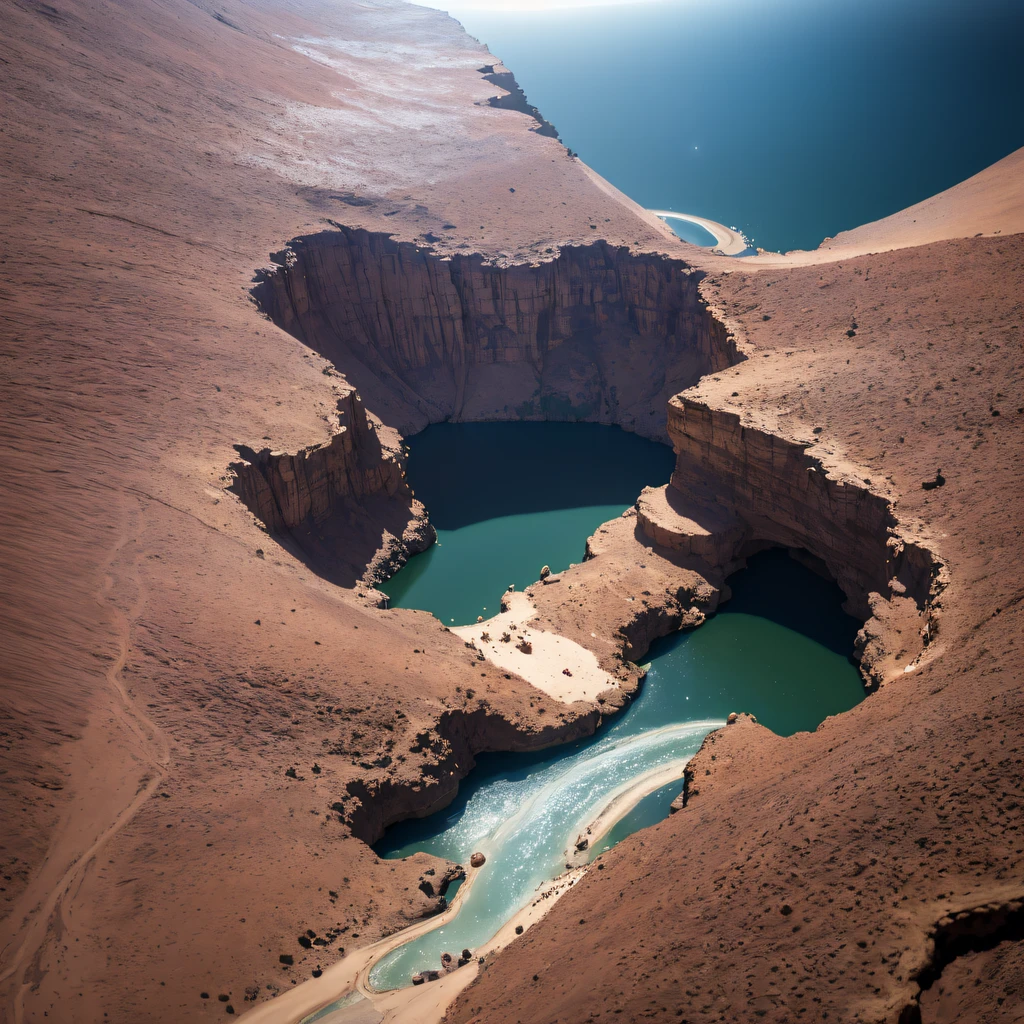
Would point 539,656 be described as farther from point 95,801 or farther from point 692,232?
point 692,232

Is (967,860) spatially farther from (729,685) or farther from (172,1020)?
A: (729,685)

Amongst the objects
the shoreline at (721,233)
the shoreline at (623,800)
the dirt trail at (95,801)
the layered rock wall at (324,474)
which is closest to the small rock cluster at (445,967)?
the shoreline at (623,800)

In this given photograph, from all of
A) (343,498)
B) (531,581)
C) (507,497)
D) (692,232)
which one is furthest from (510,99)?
(531,581)

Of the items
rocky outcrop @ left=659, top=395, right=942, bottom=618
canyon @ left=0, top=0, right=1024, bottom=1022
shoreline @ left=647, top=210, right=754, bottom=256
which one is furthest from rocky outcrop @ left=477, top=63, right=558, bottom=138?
rocky outcrop @ left=659, top=395, right=942, bottom=618

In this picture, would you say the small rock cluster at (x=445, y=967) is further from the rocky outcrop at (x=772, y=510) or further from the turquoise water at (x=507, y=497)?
the rocky outcrop at (x=772, y=510)

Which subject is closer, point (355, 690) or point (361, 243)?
point (355, 690)

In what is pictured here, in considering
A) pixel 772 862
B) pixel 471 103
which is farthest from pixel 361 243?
pixel 772 862

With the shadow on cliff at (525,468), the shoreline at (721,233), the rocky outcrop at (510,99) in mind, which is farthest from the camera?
the rocky outcrop at (510,99)
